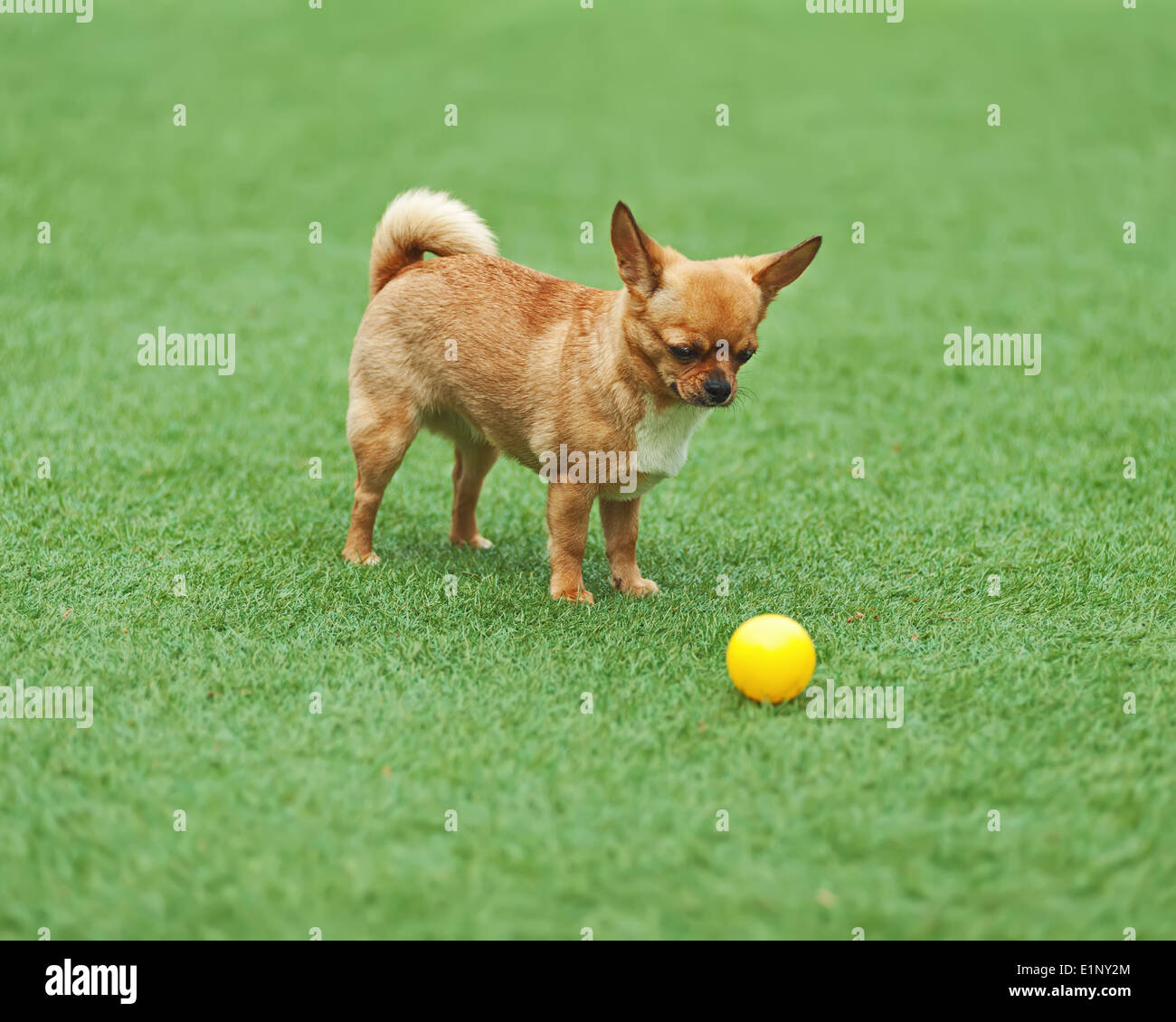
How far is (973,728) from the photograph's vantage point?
3.82 meters

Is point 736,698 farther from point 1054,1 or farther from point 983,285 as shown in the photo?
point 1054,1

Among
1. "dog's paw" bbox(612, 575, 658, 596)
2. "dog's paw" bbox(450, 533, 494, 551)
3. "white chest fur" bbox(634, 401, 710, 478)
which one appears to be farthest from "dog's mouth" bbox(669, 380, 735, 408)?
"dog's paw" bbox(450, 533, 494, 551)

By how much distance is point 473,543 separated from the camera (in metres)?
5.63

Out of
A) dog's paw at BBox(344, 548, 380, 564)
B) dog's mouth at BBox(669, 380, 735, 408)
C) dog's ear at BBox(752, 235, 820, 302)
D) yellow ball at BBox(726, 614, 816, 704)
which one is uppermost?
dog's ear at BBox(752, 235, 820, 302)

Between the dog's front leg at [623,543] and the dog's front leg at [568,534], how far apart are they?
8.7 inches

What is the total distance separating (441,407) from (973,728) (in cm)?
258

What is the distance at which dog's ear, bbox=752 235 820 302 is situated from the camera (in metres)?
4.48

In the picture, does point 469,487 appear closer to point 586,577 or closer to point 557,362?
point 586,577

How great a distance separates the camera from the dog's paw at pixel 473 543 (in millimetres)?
5613

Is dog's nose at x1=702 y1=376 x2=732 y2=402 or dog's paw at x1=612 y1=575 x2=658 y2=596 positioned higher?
dog's nose at x1=702 y1=376 x2=732 y2=402

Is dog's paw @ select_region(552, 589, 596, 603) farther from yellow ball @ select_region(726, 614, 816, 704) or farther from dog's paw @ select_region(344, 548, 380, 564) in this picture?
yellow ball @ select_region(726, 614, 816, 704)

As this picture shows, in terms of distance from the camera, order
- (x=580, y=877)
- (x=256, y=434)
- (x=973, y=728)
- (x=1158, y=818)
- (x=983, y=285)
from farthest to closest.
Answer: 1. (x=983, y=285)
2. (x=256, y=434)
3. (x=973, y=728)
4. (x=1158, y=818)
5. (x=580, y=877)

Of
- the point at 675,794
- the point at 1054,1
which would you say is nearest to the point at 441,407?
the point at 675,794

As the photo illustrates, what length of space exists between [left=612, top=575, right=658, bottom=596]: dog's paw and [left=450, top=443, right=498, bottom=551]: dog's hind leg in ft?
2.63
